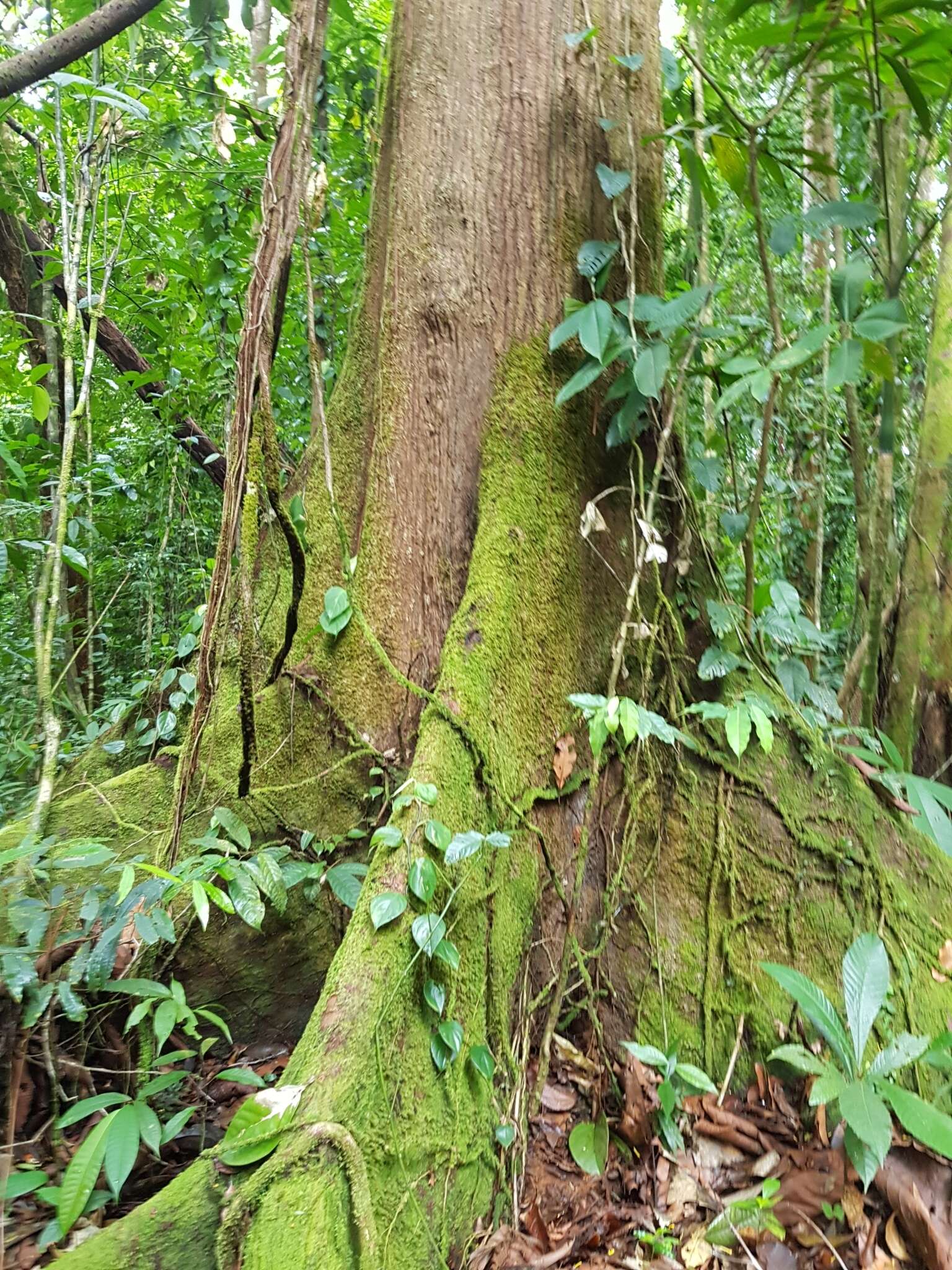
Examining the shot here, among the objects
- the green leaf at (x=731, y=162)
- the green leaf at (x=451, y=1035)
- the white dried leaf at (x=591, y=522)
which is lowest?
the green leaf at (x=451, y=1035)

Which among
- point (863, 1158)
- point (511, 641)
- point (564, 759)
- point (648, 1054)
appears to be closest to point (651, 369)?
point (511, 641)

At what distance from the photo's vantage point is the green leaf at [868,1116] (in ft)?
4.91

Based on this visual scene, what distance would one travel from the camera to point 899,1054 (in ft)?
5.57

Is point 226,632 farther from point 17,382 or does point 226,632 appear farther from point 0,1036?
point 17,382

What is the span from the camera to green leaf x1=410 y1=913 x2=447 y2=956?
163 cm

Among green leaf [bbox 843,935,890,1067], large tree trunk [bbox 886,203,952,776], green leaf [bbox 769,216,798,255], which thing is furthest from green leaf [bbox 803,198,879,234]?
green leaf [bbox 843,935,890,1067]

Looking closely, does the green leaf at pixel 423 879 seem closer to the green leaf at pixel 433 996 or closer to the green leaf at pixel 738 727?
the green leaf at pixel 433 996

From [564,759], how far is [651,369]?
115cm

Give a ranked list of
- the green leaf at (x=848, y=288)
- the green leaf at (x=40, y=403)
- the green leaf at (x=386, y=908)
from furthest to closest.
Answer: the green leaf at (x=40, y=403) < the green leaf at (x=848, y=288) < the green leaf at (x=386, y=908)

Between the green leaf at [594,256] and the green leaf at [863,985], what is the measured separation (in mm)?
2066

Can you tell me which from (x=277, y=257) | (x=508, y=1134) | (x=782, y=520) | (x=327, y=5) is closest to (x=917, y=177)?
(x=327, y=5)

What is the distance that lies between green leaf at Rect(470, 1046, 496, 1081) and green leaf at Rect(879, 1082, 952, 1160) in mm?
874

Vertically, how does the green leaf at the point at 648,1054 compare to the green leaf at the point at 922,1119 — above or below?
below

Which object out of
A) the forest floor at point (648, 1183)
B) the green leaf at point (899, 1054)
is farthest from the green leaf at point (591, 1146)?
the green leaf at point (899, 1054)
